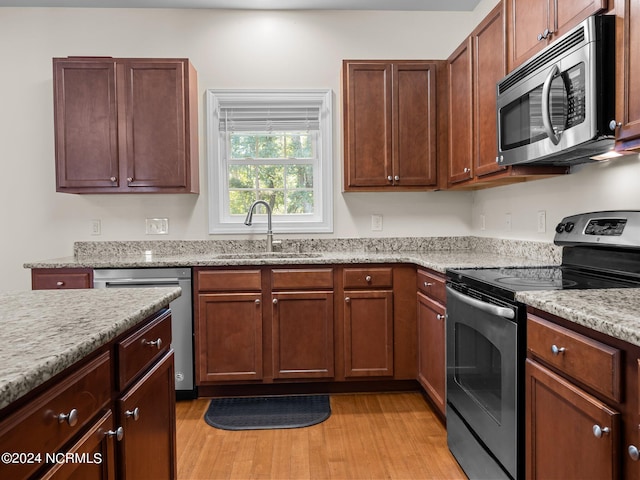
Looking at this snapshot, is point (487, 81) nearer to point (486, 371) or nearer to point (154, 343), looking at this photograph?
point (486, 371)

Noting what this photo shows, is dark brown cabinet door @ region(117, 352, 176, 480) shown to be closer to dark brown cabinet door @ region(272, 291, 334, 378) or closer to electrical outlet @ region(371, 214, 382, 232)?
dark brown cabinet door @ region(272, 291, 334, 378)

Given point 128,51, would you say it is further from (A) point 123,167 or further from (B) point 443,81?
(B) point 443,81

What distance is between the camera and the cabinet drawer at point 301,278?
9.17 feet

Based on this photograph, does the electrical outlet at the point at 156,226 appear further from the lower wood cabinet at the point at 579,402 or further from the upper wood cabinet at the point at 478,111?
the lower wood cabinet at the point at 579,402

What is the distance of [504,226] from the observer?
9.70 ft

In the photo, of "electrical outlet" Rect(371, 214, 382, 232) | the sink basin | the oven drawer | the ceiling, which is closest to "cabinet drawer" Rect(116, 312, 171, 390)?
the oven drawer

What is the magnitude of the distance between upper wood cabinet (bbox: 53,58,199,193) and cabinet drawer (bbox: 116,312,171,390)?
1768 millimetres

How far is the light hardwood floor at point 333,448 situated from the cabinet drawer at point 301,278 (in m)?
0.75

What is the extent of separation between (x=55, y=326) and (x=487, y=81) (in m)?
2.28

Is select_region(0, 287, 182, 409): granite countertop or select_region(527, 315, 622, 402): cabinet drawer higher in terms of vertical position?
select_region(0, 287, 182, 409): granite countertop

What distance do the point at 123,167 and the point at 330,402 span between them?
2.04 meters

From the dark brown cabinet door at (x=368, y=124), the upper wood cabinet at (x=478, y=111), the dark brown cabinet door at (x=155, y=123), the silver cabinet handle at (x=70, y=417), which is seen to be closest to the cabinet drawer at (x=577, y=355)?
the upper wood cabinet at (x=478, y=111)

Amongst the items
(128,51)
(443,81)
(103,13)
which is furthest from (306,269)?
(103,13)

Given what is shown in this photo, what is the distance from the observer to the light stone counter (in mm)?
1010
